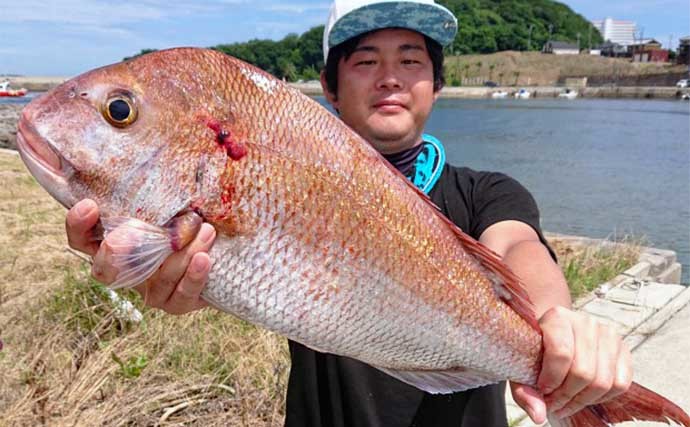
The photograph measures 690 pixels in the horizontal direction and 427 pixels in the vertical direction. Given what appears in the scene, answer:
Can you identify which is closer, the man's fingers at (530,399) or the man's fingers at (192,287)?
the man's fingers at (192,287)

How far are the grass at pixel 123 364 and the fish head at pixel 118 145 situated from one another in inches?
81.8

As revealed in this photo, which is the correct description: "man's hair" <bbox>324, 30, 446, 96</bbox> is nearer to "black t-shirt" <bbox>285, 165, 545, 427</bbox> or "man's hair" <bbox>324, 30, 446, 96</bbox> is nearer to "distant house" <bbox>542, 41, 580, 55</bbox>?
"black t-shirt" <bbox>285, 165, 545, 427</bbox>

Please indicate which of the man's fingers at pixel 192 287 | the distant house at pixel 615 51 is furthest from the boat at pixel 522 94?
the man's fingers at pixel 192 287

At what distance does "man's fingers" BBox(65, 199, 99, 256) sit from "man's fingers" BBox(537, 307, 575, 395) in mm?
1285

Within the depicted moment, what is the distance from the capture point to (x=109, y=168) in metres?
1.46

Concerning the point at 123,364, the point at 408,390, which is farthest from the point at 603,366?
the point at 123,364

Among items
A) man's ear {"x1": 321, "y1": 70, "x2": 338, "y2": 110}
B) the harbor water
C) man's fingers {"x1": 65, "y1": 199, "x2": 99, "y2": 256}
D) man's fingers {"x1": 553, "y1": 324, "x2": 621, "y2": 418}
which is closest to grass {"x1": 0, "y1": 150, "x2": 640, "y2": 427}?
man's ear {"x1": 321, "y1": 70, "x2": 338, "y2": 110}

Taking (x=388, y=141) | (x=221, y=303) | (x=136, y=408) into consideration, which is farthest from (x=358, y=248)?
(x=136, y=408)

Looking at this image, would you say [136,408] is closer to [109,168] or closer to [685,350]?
[109,168]

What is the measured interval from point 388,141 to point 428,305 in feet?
3.28

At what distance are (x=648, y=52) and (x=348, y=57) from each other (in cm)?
12897

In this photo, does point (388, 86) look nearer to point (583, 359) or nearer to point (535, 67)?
point (583, 359)

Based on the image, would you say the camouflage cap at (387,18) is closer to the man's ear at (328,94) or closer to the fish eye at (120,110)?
the man's ear at (328,94)

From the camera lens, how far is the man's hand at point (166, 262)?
1.45 meters
